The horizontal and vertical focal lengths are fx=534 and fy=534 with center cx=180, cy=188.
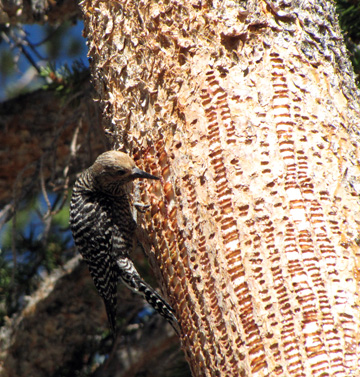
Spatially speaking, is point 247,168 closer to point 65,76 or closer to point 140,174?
point 140,174

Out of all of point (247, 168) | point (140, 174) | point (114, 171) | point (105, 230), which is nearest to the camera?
point (247, 168)

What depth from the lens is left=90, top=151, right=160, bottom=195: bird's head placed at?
237cm

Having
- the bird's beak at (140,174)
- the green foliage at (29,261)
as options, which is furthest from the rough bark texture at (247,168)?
the green foliage at (29,261)

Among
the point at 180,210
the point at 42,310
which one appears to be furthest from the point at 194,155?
the point at 42,310

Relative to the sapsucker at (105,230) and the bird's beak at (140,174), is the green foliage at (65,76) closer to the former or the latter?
the sapsucker at (105,230)

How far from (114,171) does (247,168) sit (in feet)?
3.33

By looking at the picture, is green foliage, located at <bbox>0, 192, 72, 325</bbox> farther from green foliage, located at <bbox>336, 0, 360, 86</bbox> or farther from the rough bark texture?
green foliage, located at <bbox>336, 0, 360, 86</bbox>

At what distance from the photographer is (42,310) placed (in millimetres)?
4191

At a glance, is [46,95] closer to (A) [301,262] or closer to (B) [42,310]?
(B) [42,310]

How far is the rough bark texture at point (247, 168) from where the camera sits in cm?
168

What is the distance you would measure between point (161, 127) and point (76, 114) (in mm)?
1783

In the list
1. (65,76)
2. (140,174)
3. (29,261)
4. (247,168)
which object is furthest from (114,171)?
(29,261)

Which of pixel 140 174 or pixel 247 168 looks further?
pixel 140 174

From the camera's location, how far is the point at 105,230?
3143 mm
